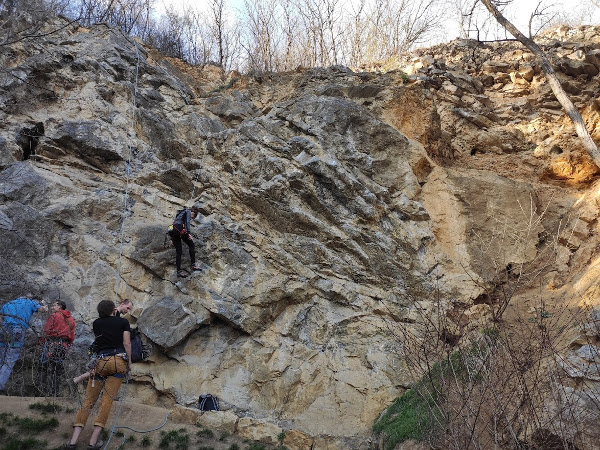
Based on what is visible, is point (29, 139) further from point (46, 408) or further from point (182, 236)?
point (46, 408)

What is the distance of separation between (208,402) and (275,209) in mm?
4134

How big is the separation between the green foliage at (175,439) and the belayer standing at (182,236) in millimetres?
3144

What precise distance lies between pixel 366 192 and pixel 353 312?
281cm

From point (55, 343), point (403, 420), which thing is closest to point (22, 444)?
point (55, 343)

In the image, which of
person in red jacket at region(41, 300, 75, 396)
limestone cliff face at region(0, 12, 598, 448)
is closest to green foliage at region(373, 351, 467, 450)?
limestone cliff face at region(0, 12, 598, 448)

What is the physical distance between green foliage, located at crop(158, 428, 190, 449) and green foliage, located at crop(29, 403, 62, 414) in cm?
138

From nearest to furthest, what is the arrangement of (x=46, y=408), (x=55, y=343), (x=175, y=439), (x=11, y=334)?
(x=46, y=408)
(x=175, y=439)
(x=11, y=334)
(x=55, y=343)

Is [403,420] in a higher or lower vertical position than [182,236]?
lower

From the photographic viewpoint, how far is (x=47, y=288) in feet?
26.9

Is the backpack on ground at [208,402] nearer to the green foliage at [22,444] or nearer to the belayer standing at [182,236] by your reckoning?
the belayer standing at [182,236]

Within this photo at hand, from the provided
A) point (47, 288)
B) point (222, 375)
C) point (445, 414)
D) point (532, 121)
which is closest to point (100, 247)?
point (47, 288)

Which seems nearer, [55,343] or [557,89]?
[55,343]

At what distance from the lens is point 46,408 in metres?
6.08

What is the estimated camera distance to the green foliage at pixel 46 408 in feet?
19.8
